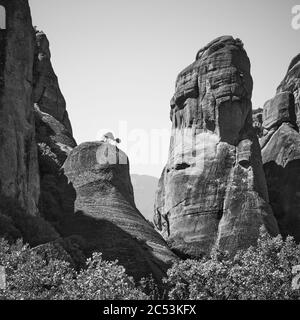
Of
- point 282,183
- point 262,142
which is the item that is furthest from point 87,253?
point 262,142

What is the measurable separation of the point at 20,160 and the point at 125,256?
9.49 meters

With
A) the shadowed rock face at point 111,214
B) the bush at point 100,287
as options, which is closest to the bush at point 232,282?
the bush at point 100,287

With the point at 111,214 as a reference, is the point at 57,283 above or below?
below

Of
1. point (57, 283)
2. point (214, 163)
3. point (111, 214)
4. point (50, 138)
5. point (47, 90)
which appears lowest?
point (57, 283)

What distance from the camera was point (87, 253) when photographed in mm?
44969

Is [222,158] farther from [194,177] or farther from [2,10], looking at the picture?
[2,10]

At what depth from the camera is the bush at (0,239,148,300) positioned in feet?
87.4

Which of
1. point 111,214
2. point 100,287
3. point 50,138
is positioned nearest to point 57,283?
point 100,287

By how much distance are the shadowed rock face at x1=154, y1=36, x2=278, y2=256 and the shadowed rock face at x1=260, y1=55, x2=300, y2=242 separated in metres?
4.99

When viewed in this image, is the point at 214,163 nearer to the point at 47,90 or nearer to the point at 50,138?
the point at 50,138

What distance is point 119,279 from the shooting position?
30609 millimetres

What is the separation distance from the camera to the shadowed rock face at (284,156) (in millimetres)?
72062

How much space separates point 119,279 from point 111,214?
2057 centimetres
